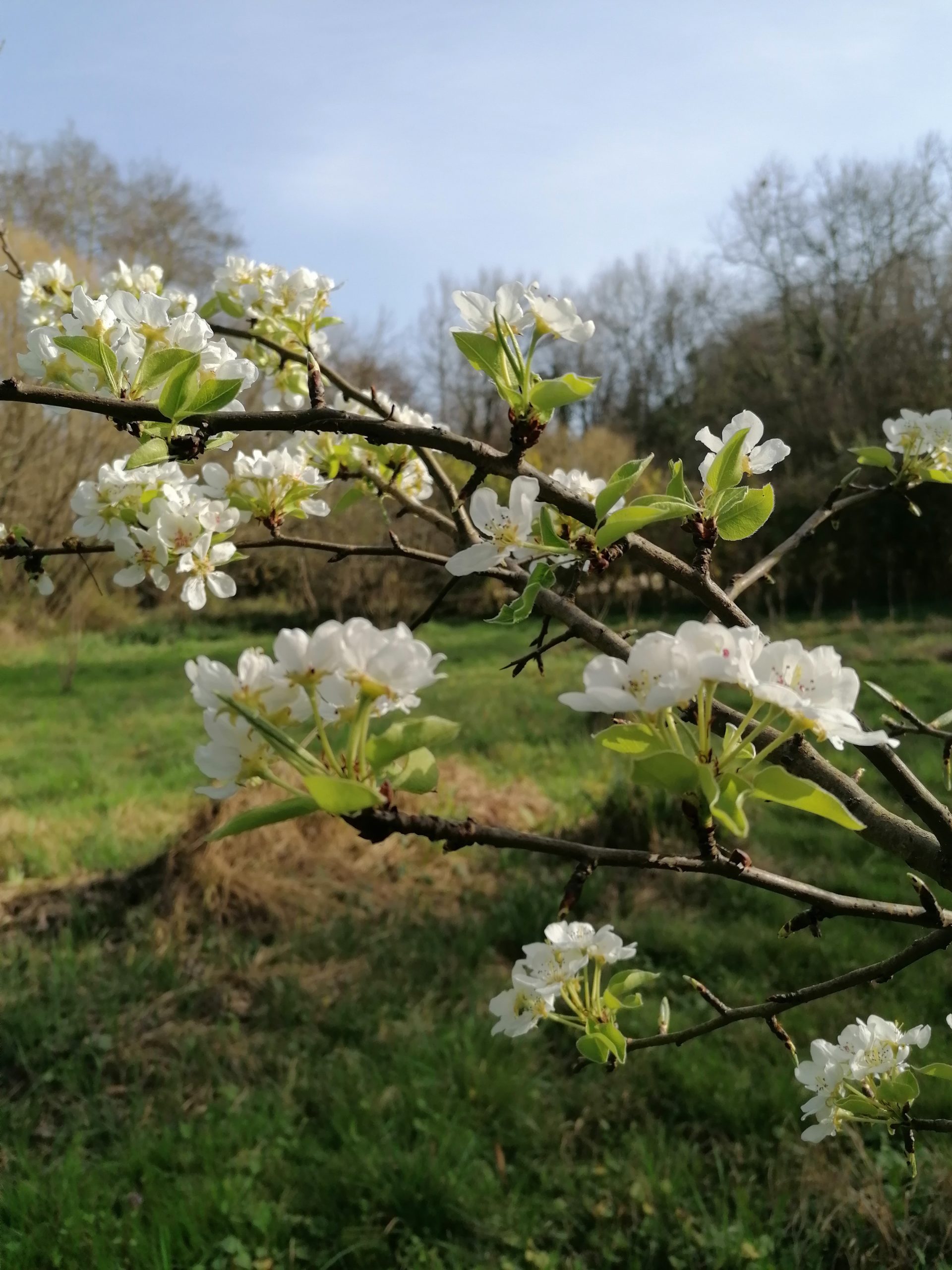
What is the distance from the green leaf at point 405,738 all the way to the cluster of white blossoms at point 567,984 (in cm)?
56

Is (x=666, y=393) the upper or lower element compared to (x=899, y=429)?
upper

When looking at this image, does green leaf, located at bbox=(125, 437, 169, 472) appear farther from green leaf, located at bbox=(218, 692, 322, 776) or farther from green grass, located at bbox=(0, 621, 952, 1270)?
green grass, located at bbox=(0, 621, 952, 1270)

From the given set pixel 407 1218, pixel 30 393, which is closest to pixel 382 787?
pixel 30 393

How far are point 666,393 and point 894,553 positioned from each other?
432 inches

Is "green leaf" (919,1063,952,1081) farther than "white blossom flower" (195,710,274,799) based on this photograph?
Yes

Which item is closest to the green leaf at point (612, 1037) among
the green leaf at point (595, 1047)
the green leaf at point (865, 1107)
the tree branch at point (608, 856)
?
the green leaf at point (595, 1047)

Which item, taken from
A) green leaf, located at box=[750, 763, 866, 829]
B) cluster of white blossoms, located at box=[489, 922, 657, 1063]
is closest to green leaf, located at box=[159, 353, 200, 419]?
green leaf, located at box=[750, 763, 866, 829]

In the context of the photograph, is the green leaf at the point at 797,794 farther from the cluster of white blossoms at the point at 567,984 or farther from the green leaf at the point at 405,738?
the cluster of white blossoms at the point at 567,984

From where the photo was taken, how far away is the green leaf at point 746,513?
88cm

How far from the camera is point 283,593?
14.3 metres

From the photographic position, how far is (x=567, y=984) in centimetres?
110

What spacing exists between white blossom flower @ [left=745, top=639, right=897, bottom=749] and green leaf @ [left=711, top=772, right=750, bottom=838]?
0.19 feet

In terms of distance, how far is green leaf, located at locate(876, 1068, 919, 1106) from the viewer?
1100 mm

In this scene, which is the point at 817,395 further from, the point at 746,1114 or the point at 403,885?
the point at 746,1114
